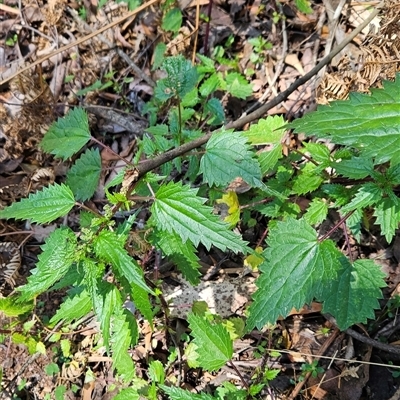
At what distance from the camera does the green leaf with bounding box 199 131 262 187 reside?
2076 mm

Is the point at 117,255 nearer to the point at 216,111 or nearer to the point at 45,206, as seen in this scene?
the point at 45,206

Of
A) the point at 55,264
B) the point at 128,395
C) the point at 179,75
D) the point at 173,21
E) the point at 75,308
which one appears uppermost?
the point at 173,21

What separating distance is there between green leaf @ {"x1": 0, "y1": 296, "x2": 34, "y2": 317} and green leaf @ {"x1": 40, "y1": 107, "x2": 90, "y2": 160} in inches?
38.9

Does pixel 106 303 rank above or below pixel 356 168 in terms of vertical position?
below

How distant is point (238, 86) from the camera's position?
3432mm

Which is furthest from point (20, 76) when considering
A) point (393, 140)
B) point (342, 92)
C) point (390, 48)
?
point (393, 140)

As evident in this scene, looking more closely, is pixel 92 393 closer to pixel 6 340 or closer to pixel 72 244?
pixel 6 340

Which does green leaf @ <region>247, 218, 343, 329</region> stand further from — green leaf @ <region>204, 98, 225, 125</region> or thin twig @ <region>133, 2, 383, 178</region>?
green leaf @ <region>204, 98, 225, 125</region>

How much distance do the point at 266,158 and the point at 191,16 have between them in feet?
6.37

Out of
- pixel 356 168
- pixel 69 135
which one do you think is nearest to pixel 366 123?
pixel 356 168

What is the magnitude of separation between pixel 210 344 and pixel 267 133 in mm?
1231

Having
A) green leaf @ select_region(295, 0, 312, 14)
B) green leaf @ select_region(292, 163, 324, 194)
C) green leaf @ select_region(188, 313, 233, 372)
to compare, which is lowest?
green leaf @ select_region(188, 313, 233, 372)

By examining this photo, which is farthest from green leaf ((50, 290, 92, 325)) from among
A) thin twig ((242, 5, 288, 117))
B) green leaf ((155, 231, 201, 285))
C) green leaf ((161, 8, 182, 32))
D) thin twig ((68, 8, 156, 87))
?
green leaf ((161, 8, 182, 32))

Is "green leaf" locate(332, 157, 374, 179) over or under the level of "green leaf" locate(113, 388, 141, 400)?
over
